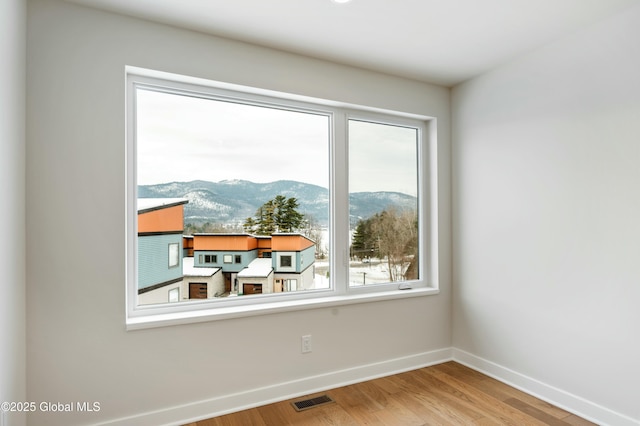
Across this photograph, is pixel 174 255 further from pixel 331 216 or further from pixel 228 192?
pixel 331 216

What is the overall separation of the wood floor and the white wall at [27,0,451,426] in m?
0.23

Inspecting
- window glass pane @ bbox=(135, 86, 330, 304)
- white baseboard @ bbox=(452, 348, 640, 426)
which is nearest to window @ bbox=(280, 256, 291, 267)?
window glass pane @ bbox=(135, 86, 330, 304)

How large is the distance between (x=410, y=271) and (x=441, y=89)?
1714 millimetres

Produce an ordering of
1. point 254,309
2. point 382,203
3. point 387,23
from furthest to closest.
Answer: point 382,203 → point 254,309 → point 387,23

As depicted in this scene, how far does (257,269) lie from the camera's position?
8.75 ft

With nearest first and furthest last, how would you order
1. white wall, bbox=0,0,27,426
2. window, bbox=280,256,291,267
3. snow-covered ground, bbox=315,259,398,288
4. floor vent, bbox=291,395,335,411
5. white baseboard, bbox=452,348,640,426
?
1. white wall, bbox=0,0,27,426
2. white baseboard, bbox=452,348,640,426
3. floor vent, bbox=291,395,335,411
4. window, bbox=280,256,291,267
5. snow-covered ground, bbox=315,259,398,288

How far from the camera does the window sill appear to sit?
219cm

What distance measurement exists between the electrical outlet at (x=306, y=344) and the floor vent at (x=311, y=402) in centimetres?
32

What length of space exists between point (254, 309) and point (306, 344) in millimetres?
506

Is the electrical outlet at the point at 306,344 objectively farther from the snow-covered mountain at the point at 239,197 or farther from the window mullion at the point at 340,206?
the snow-covered mountain at the point at 239,197

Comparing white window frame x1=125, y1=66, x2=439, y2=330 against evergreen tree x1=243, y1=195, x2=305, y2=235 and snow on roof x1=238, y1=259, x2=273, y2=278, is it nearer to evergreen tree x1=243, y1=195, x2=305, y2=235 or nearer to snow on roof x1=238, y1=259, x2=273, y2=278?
snow on roof x1=238, y1=259, x2=273, y2=278

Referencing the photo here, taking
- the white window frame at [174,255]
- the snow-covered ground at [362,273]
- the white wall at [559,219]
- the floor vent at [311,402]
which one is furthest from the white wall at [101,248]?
the white wall at [559,219]

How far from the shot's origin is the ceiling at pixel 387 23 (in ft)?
6.71

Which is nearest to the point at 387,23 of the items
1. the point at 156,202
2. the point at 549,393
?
the point at 156,202
